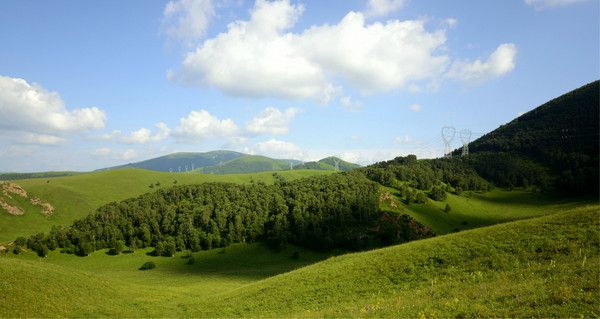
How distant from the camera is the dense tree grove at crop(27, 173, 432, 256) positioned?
145 m

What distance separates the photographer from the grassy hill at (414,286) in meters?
21.4

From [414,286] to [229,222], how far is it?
138 m

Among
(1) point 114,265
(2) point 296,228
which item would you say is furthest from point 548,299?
(2) point 296,228

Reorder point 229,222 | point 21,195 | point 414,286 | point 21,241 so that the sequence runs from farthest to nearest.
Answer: point 21,195, point 229,222, point 21,241, point 414,286

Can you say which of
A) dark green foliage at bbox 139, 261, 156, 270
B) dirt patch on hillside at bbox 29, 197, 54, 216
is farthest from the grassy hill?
dirt patch on hillside at bbox 29, 197, 54, 216

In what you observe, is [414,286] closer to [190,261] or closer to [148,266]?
[148,266]

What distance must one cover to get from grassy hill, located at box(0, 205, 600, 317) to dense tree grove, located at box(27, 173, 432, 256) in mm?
98982

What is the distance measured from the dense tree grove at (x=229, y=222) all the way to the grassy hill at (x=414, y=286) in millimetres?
98982

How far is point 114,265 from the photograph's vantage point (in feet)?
400

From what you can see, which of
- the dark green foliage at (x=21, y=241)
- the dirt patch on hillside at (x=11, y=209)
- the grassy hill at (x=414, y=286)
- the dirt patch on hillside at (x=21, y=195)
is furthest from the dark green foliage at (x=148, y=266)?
the dirt patch on hillside at (x=21, y=195)

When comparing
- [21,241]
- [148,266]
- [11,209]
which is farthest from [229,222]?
[11,209]

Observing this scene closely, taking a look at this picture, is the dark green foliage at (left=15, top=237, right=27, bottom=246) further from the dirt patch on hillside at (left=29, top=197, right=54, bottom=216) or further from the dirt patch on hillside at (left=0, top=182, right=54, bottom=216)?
the dirt patch on hillside at (left=29, top=197, right=54, bottom=216)

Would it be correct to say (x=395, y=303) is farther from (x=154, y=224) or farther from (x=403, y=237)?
(x=154, y=224)

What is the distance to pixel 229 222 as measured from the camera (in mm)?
162750
